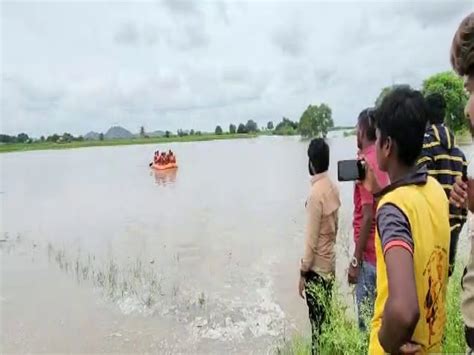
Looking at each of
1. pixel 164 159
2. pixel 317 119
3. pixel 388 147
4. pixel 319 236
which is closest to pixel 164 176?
pixel 164 159

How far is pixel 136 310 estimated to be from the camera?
711 centimetres

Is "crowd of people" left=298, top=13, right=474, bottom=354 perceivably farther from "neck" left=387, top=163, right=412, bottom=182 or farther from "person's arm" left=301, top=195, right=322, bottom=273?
"person's arm" left=301, top=195, right=322, bottom=273

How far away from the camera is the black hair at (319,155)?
3.56 m

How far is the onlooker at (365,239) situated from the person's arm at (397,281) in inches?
57.5

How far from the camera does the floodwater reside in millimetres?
6211

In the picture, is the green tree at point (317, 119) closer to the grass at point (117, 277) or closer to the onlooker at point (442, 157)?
the grass at point (117, 277)

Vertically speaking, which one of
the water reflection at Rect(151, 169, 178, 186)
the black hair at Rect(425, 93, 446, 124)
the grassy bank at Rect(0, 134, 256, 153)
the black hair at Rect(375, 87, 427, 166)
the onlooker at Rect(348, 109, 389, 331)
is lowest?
the water reflection at Rect(151, 169, 178, 186)

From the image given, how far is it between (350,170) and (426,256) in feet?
4.40

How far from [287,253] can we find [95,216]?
324 inches

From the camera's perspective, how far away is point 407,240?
152 centimetres

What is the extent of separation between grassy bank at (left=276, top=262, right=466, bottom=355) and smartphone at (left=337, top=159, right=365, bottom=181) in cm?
82

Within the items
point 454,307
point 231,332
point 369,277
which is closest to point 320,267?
point 369,277

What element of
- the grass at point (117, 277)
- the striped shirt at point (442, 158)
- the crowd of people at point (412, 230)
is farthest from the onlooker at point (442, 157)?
the grass at point (117, 277)

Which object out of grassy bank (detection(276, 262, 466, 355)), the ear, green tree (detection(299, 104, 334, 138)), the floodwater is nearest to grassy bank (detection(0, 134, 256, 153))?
green tree (detection(299, 104, 334, 138))
